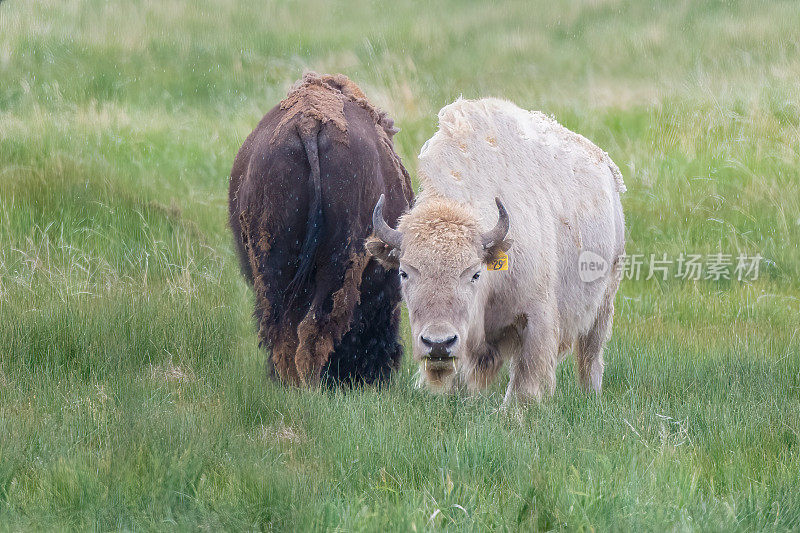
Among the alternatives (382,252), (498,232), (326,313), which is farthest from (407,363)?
(498,232)

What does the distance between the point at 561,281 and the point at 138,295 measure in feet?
10.9

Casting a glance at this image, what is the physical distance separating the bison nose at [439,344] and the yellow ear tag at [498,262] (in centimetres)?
71

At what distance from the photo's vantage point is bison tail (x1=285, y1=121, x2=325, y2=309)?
5.54 m

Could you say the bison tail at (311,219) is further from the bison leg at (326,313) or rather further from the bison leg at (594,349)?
the bison leg at (594,349)

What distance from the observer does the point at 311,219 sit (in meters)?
5.55

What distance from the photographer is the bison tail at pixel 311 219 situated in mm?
5535

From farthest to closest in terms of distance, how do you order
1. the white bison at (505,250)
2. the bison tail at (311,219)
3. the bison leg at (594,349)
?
the bison leg at (594,349) → the bison tail at (311,219) → the white bison at (505,250)

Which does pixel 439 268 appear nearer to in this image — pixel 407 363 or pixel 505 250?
pixel 505 250

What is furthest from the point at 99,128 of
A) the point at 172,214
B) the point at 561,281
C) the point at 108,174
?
the point at 561,281

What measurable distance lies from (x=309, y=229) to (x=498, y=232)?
1126mm

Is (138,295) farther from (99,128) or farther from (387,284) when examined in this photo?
(99,128)

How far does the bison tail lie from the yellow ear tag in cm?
104

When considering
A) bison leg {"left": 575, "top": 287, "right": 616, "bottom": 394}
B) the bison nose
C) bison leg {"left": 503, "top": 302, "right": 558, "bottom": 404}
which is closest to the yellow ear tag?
bison leg {"left": 503, "top": 302, "right": 558, "bottom": 404}

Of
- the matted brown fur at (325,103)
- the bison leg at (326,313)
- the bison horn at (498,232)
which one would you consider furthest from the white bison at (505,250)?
the matted brown fur at (325,103)
